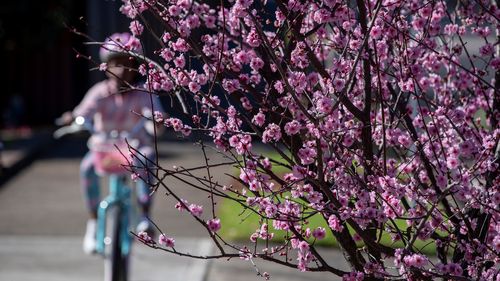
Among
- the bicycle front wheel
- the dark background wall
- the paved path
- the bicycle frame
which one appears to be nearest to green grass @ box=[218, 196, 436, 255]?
the paved path

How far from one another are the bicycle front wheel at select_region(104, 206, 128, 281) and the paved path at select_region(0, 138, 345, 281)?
1013mm

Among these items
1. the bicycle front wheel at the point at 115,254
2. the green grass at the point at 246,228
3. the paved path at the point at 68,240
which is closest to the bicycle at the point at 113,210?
the bicycle front wheel at the point at 115,254

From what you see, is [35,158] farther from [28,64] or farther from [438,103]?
[438,103]

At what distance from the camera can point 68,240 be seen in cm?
1082

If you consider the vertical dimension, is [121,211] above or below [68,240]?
below

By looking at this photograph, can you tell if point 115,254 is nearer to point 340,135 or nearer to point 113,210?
point 113,210

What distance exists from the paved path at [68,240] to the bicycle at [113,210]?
0.93 metres

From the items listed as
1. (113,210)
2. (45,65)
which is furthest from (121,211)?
(45,65)

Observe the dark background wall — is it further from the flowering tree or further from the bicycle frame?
the flowering tree

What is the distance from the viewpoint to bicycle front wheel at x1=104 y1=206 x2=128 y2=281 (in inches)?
312

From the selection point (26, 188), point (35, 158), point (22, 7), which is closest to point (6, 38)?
point (22, 7)

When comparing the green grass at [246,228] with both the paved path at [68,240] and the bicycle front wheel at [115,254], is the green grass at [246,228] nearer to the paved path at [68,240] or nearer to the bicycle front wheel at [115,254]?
the paved path at [68,240]

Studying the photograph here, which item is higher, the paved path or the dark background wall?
the dark background wall

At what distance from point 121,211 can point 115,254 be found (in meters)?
0.34
